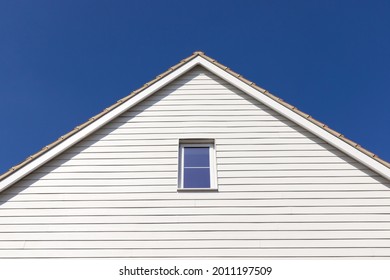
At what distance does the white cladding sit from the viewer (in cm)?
687

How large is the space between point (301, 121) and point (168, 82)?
11.3ft

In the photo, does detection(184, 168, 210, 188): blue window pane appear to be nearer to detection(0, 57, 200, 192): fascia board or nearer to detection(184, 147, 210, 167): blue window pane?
detection(184, 147, 210, 167): blue window pane

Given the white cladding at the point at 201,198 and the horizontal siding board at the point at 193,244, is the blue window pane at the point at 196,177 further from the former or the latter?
the horizontal siding board at the point at 193,244

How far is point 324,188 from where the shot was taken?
7453 mm

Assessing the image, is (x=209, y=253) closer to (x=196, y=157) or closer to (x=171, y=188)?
(x=171, y=188)

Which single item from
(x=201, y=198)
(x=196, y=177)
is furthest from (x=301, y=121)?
(x=201, y=198)

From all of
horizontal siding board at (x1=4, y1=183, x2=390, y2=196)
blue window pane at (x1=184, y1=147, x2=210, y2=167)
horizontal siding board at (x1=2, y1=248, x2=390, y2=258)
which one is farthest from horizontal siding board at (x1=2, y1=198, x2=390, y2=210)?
blue window pane at (x1=184, y1=147, x2=210, y2=167)

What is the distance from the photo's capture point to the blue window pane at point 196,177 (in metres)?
7.71

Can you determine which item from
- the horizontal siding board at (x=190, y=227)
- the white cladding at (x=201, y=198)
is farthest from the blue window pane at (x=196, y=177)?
the horizontal siding board at (x=190, y=227)

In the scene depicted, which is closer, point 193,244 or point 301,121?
point 193,244

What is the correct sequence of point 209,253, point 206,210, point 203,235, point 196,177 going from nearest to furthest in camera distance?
1. point 209,253
2. point 203,235
3. point 206,210
4. point 196,177

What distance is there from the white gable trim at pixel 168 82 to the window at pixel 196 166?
5.52ft

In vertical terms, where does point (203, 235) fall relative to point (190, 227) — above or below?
below

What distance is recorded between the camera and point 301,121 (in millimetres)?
8211
